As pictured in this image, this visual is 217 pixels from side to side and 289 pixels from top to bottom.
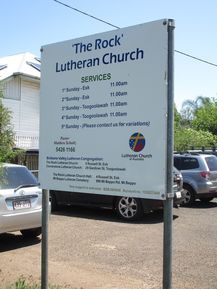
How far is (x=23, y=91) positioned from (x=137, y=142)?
19904 mm

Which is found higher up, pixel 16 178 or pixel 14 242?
pixel 16 178

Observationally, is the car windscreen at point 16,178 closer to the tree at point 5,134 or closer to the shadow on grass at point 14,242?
the shadow on grass at point 14,242

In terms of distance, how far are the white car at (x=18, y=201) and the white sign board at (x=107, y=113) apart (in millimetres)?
3167

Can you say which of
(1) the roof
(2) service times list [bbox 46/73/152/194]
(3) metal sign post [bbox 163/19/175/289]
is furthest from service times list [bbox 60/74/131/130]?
(1) the roof

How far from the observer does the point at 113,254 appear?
7.78 metres

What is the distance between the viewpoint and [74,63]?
4.70 meters

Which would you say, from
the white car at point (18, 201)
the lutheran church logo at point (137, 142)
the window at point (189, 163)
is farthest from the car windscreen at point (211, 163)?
the lutheran church logo at point (137, 142)

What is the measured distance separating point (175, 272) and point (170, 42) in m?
3.95

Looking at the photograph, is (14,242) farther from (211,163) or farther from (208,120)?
(208,120)

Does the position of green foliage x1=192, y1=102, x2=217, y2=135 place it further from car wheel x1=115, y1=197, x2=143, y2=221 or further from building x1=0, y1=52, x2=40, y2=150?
car wheel x1=115, y1=197, x2=143, y2=221

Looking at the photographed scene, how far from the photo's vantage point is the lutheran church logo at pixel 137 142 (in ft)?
13.2

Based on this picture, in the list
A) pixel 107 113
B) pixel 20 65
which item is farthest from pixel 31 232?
pixel 20 65

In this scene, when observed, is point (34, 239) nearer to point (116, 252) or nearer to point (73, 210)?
point (116, 252)

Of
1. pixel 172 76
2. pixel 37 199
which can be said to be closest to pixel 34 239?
pixel 37 199
